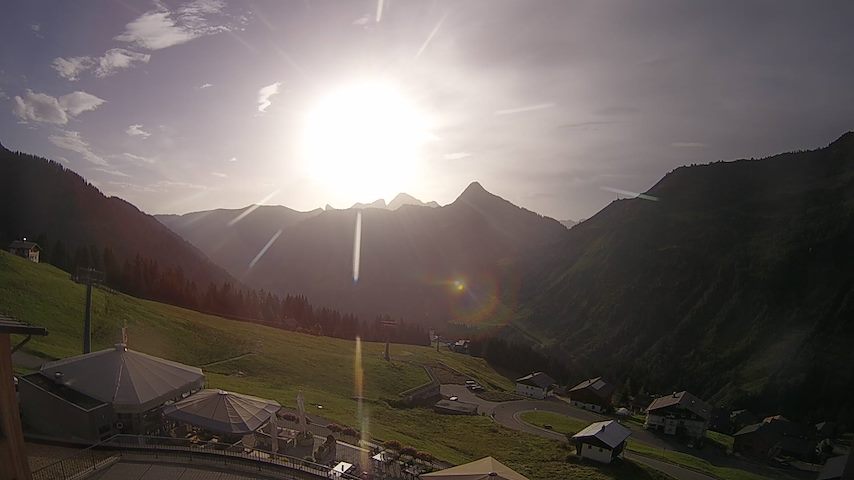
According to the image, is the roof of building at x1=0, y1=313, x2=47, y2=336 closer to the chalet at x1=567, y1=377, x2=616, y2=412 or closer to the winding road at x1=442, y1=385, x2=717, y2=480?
the winding road at x1=442, y1=385, x2=717, y2=480

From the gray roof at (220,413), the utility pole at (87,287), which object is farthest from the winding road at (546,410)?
the utility pole at (87,287)

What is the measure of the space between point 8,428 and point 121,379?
14.9 meters

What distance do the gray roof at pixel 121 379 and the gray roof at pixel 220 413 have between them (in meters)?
1.43

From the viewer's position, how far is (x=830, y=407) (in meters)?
115

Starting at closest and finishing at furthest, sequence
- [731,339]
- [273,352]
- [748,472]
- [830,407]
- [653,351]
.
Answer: [748,472] < [273,352] < [830,407] < [731,339] < [653,351]

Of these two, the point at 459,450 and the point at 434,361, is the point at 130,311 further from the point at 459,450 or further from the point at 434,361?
the point at 434,361

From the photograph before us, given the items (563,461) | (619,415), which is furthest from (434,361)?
(563,461)

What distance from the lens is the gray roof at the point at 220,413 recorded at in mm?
23750

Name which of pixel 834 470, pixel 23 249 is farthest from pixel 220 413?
pixel 23 249

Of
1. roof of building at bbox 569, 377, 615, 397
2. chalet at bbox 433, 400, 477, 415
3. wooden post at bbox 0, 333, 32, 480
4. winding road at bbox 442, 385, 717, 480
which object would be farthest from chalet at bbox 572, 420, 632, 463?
wooden post at bbox 0, 333, 32, 480

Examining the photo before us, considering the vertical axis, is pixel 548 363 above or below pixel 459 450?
below

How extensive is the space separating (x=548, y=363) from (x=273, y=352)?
8839 centimetres

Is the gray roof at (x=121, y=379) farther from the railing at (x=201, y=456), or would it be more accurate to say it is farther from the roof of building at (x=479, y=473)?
the roof of building at (x=479, y=473)

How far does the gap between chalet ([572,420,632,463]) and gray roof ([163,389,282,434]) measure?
32.6 metres
